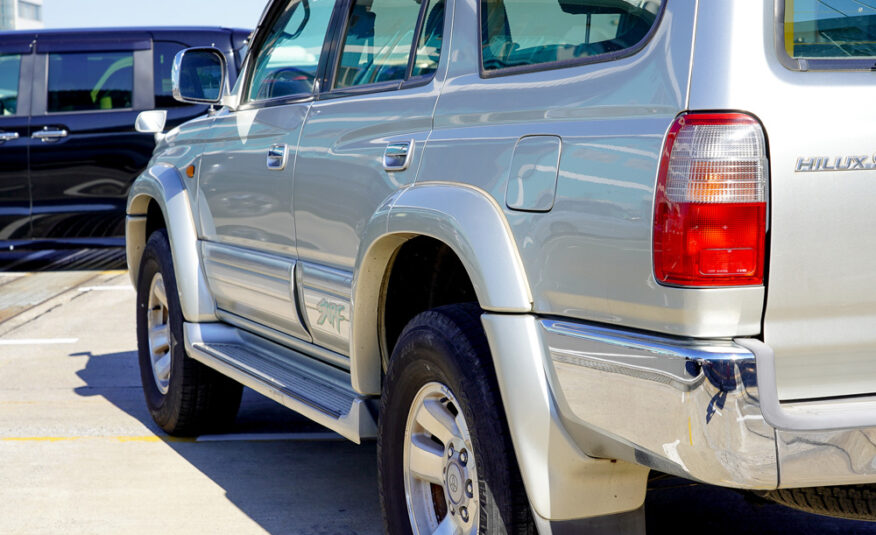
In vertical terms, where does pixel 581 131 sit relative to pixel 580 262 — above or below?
above

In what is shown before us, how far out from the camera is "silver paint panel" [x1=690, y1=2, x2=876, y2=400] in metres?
2.24

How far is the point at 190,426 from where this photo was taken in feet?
16.6

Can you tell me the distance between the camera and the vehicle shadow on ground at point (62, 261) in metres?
11.3

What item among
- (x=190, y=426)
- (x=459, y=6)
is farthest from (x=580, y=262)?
(x=190, y=426)

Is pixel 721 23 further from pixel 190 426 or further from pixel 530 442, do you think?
pixel 190 426

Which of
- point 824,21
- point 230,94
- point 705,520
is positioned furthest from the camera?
point 230,94

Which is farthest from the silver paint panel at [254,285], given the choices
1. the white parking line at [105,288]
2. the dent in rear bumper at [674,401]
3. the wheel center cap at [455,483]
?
the white parking line at [105,288]

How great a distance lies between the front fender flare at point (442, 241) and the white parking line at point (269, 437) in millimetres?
1779

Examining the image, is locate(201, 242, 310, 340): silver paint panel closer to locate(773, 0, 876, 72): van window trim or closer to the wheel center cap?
the wheel center cap

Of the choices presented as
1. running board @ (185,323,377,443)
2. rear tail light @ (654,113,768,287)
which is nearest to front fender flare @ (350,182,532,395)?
running board @ (185,323,377,443)

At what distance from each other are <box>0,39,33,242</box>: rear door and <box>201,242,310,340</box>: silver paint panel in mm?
6157

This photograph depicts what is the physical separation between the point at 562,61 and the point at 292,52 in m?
1.99

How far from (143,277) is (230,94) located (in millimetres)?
1072

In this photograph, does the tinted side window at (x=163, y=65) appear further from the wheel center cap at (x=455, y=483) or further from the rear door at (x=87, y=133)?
the wheel center cap at (x=455, y=483)
